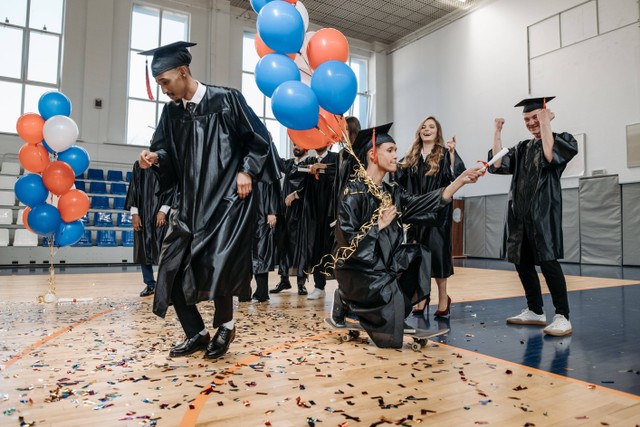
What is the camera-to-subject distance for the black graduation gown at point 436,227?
3674 millimetres

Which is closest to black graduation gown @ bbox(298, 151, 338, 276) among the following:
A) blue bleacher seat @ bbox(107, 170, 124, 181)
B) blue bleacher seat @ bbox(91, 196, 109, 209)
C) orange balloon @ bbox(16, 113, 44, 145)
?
orange balloon @ bbox(16, 113, 44, 145)

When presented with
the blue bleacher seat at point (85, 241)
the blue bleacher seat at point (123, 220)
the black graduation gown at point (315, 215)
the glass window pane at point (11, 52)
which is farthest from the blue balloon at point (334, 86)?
the glass window pane at point (11, 52)

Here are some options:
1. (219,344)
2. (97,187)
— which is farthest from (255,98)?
(219,344)

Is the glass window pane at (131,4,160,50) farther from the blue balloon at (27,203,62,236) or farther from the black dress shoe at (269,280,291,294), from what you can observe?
the black dress shoe at (269,280,291,294)

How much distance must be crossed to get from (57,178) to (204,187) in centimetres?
300

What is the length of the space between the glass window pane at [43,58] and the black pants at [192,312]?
36.6 feet

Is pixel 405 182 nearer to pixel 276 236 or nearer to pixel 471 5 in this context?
pixel 276 236

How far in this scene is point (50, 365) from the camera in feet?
7.60

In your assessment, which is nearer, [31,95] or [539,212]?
[539,212]

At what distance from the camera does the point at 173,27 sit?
1273 centimetres

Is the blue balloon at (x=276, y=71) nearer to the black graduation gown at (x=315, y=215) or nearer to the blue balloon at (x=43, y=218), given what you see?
the black graduation gown at (x=315, y=215)

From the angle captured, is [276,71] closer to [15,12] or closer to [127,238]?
[127,238]

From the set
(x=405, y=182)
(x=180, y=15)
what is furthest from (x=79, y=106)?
(x=405, y=182)

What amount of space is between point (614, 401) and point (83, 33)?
1300 cm
